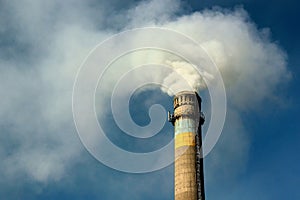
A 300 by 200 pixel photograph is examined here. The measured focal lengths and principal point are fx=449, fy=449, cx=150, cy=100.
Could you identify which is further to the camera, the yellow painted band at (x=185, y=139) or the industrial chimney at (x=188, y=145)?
the yellow painted band at (x=185, y=139)

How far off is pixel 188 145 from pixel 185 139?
2.11ft

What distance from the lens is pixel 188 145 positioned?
137 ft

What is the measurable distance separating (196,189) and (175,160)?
3.36m

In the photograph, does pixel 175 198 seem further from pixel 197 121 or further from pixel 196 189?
pixel 197 121

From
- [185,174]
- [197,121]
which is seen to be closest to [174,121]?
[197,121]

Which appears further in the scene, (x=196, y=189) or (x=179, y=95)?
(x=179, y=95)

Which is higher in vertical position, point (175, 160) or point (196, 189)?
point (175, 160)

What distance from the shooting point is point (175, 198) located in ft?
131

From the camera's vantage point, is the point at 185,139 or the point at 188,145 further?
the point at 185,139

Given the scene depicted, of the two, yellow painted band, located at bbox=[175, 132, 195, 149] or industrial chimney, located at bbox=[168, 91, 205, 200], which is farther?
yellow painted band, located at bbox=[175, 132, 195, 149]

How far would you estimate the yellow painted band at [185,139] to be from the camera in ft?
137

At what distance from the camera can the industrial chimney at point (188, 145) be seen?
131 feet

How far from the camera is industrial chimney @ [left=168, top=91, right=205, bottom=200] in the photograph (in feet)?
131

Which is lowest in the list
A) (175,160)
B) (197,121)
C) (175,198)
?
(175,198)
